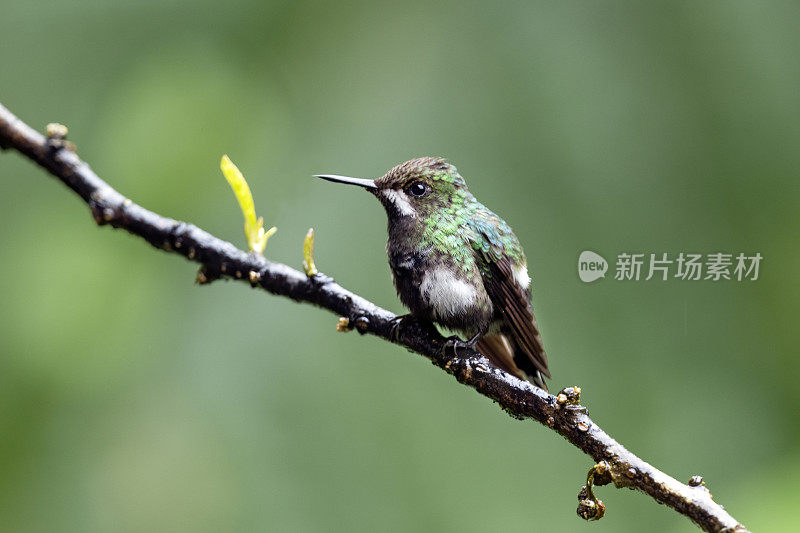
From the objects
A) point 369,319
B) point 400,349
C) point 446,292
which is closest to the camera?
point 369,319

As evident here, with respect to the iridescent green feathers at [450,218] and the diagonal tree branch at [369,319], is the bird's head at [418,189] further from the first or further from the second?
the diagonal tree branch at [369,319]

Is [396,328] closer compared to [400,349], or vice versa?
[396,328]

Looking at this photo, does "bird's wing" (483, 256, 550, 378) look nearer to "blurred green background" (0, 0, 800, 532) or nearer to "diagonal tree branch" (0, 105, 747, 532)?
"diagonal tree branch" (0, 105, 747, 532)

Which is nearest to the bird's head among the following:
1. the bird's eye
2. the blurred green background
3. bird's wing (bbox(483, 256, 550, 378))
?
the bird's eye

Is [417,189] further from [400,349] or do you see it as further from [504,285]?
[400,349]

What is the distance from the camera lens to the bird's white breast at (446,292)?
3.47ft

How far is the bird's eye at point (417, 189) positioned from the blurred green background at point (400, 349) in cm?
116

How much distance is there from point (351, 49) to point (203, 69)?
0.52 m

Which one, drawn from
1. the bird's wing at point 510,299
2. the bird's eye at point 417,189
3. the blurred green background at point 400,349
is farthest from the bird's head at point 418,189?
the blurred green background at point 400,349

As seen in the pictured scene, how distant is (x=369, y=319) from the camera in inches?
37.6

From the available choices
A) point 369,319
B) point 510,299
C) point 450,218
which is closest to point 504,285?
point 510,299

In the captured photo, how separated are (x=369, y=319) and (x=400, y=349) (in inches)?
54.2

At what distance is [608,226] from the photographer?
229cm

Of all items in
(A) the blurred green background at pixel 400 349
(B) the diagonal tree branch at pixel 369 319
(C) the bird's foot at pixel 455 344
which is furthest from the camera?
(A) the blurred green background at pixel 400 349
